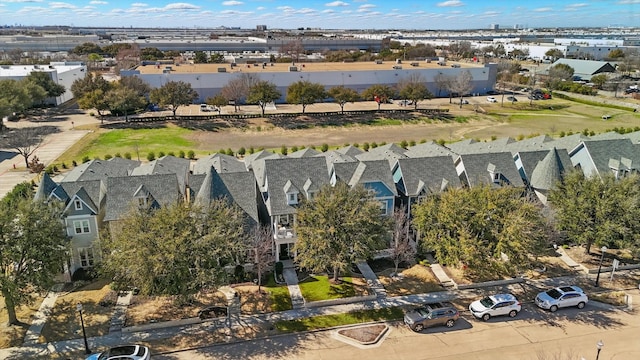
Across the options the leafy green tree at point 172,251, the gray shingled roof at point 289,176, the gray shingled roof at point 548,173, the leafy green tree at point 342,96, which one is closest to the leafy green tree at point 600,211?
the gray shingled roof at point 548,173

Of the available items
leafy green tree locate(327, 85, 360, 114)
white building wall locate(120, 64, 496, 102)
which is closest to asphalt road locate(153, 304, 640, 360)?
leafy green tree locate(327, 85, 360, 114)

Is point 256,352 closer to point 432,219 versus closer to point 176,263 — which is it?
point 176,263

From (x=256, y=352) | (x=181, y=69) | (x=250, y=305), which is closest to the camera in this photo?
(x=256, y=352)

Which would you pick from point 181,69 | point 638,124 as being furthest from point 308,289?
point 181,69

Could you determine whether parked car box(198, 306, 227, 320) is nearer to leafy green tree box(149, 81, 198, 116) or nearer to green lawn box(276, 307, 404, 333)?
green lawn box(276, 307, 404, 333)

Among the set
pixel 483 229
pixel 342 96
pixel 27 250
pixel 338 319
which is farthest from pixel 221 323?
pixel 342 96

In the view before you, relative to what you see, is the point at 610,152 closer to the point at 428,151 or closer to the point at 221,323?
the point at 428,151
